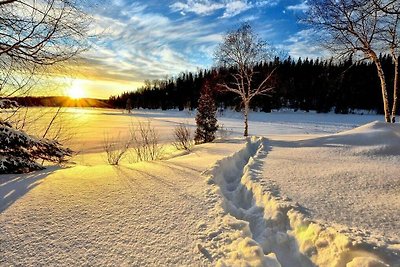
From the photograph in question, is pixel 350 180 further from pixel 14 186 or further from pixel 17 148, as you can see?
pixel 17 148

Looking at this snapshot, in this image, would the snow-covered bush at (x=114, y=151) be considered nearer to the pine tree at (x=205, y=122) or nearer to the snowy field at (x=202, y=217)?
the snowy field at (x=202, y=217)

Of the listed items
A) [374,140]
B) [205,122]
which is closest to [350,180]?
[374,140]

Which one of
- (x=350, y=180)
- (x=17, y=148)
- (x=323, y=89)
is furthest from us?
(x=323, y=89)

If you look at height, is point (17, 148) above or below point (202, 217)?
above

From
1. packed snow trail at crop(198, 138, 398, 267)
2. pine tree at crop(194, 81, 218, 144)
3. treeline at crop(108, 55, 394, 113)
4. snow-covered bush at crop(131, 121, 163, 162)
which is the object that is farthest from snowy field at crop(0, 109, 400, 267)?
treeline at crop(108, 55, 394, 113)

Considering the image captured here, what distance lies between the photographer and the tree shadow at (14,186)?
3807mm

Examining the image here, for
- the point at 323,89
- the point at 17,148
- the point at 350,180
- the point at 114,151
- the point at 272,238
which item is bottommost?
the point at 114,151

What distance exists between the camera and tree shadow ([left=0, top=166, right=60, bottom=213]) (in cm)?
381

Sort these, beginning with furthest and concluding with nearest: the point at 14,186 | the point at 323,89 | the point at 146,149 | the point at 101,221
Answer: the point at 323,89 → the point at 146,149 → the point at 14,186 → the point at 101,221

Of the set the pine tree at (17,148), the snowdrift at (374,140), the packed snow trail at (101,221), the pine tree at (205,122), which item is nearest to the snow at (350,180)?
the snowdrift at (374,140)

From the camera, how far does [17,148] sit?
5.95 meters

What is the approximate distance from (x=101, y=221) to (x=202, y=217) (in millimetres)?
1208

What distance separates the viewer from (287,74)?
172 feet

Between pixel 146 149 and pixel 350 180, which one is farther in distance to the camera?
pixel 146 149
